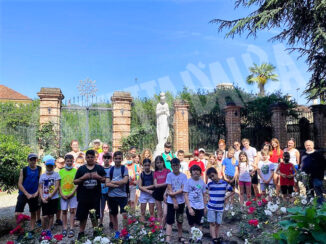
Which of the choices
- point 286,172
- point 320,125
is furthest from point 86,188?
point 320,125

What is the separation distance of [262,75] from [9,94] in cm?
3609

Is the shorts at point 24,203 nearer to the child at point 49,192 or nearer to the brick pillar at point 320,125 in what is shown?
the child at point 49,192

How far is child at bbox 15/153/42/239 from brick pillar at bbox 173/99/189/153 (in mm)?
7488

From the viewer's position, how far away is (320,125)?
44.0 feet

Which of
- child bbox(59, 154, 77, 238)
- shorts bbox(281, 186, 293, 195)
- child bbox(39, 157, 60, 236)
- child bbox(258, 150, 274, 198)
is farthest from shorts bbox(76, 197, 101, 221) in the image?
shorts bbox(281, 186, 293, 195)

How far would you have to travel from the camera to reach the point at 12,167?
213 inches

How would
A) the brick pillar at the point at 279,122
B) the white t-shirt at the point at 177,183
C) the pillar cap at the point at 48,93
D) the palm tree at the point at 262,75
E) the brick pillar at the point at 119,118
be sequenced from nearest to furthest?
the white t-shirt at the point at 177,183, the pillar cap at the point at 48,93, the brick pillar at the point at 119,118, the brick pillar at the point at 279,122, the palm tree at the point at 262,75

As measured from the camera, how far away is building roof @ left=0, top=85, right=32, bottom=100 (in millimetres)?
37888

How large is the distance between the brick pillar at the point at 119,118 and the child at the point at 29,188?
617cm

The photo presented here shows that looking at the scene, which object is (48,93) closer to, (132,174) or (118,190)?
(132,174)

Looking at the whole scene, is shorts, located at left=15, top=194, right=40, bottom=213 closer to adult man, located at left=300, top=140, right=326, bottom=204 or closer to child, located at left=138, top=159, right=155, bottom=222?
child, located at left=138, top=159, right=155, bottom=222

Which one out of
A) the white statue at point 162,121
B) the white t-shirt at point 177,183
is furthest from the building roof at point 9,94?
the white t-shirt at point 177,183

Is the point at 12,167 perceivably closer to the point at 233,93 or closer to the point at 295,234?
Result: the point at 295,234

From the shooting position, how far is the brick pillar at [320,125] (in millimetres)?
13297
